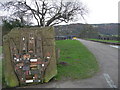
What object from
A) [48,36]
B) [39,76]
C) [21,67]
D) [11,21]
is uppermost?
[11,21]

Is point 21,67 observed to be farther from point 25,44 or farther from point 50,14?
point 50,14

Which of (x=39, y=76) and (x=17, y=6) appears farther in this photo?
(x=17, y=6)

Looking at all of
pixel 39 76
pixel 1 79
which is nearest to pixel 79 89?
pixel 39 76

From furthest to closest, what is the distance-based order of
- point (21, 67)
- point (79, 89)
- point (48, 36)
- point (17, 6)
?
point (17, 6) → point (48, 36) → point (21, 67) → point (79, 89)

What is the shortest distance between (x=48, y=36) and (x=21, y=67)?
1558 mm

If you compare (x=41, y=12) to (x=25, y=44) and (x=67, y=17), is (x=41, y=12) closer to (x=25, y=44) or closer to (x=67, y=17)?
(x=67, y=17)

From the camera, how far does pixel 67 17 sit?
17703 mm

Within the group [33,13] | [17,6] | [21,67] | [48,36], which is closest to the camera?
[21,67]

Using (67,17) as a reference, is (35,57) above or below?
below

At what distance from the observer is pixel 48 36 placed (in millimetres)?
4887

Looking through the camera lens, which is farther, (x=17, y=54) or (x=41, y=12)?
(x=41, y=12)

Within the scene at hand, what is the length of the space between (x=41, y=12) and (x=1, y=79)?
15.3 m

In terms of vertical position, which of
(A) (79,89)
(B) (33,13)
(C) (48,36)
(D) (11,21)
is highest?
(B) (33,13)

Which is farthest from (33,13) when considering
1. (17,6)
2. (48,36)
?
(48,36)
